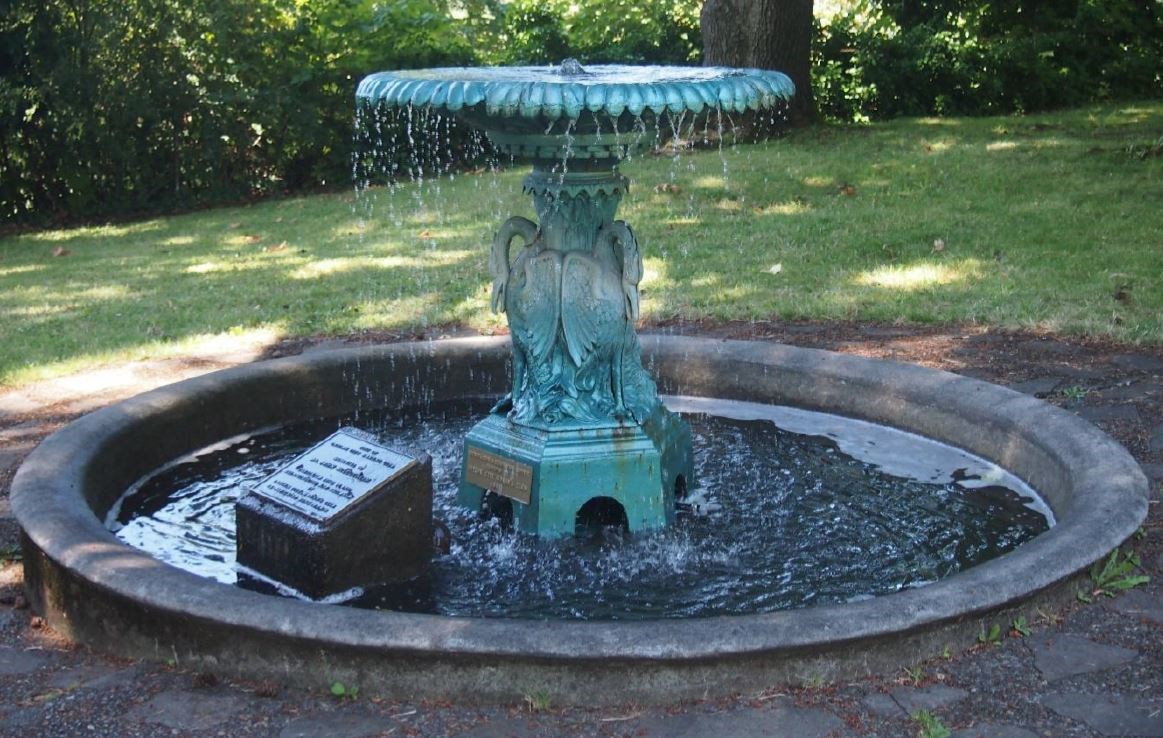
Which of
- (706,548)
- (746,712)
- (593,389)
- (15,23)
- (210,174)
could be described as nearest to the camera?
(746,712)

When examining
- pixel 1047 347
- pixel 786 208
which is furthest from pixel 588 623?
pixel 786 208

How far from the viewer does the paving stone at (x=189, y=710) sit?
374 centimetres

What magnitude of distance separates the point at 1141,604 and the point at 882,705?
1.13m

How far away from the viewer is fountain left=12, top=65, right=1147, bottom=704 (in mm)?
3762

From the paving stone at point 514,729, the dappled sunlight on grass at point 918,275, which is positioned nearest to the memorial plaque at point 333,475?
the paving stone at point 514,729

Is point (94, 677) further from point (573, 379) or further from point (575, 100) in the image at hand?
point (575, 100)

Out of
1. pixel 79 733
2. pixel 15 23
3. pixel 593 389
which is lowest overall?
pixel 79 733

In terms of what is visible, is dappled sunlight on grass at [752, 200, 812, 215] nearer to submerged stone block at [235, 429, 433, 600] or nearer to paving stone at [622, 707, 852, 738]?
submerged stone block at [235, 429, 433, 600]

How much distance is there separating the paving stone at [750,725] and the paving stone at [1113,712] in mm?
637

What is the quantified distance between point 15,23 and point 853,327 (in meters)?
9.29

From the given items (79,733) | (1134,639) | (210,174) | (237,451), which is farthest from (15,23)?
(1134,639)

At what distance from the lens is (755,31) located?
559 inches

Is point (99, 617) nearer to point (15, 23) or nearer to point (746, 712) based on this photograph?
point (746, 712)

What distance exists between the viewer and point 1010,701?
377 cm
